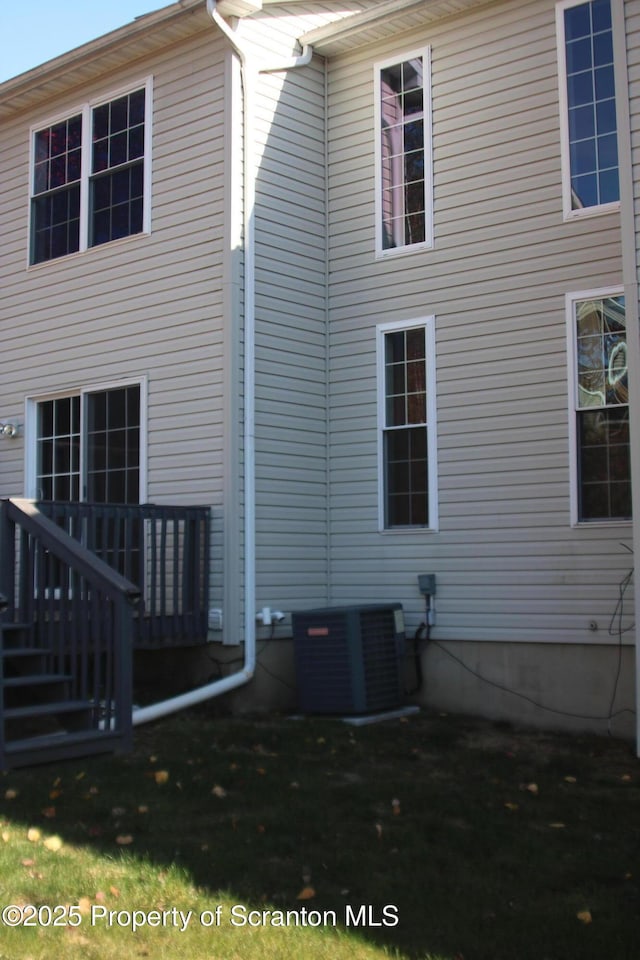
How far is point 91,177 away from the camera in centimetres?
1077

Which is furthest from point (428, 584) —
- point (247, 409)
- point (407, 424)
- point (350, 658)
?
point (247, 409)

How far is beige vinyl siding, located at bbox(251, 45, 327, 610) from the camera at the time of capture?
9.61 meters

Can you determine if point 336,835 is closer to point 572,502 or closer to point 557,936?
point 557,936

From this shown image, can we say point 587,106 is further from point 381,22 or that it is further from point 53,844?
point 53,844

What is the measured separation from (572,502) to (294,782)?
3.37m

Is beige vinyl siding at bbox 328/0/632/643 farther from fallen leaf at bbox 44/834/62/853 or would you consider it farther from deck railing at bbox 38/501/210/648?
fallen leaf at bbox 44/834/62/853

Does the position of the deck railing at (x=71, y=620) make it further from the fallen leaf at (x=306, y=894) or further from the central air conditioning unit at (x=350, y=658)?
the fallen leaf at (x=306, y=894)

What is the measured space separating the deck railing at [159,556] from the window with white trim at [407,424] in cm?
170

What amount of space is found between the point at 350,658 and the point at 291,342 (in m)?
2.94

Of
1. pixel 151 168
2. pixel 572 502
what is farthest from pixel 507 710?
pixel 151 168

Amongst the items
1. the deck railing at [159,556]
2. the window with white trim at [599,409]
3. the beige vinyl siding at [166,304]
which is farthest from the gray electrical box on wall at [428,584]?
the deck railing at [159,556]

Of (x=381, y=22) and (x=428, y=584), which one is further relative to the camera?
(x=381, y=22)

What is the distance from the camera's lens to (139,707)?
348 inches

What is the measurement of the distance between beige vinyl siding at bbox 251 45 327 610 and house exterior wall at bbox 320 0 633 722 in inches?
9.2
